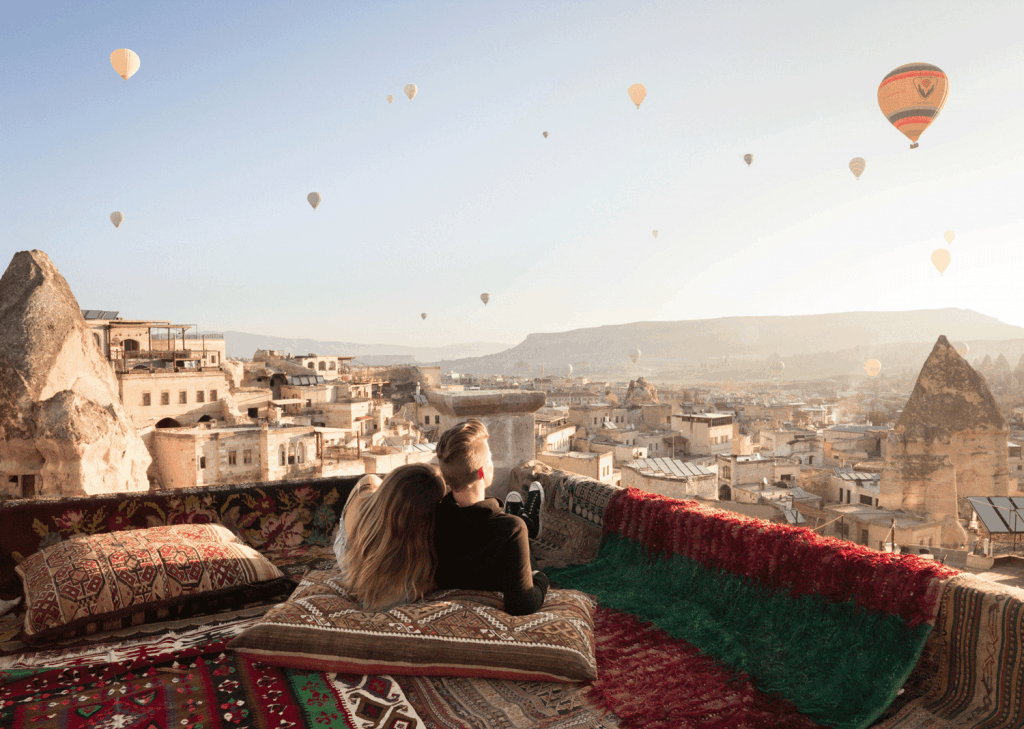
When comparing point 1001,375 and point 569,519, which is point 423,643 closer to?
point 569,519

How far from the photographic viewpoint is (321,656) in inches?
94.3

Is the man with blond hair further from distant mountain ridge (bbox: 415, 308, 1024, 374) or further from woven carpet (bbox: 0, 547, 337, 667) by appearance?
distant mountain ridge (bbox: 415, 308, 1024, 374)

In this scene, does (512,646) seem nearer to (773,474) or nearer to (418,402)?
(773,474)

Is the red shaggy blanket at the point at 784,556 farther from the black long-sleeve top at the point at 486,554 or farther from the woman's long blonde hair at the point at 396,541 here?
the woman's long blonde hair at the point at 396,541

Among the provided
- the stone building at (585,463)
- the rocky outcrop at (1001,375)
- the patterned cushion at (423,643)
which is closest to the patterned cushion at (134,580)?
the patterned cushion at (423,643)

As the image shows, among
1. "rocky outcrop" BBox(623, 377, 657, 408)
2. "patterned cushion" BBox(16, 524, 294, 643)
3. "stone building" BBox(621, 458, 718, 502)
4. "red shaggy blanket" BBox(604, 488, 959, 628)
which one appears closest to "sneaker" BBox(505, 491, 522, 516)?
"red shaggy blanket" BBox(604, 488, 959, 628)

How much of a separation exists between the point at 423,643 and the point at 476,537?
48 centimetres

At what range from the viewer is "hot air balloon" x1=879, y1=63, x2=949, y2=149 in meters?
20.0

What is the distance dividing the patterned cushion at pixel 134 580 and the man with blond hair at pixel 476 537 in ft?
4.15

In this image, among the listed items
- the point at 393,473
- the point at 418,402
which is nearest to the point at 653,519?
the point at 393,473

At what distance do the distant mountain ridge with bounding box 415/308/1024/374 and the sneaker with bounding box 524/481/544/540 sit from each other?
149223mm

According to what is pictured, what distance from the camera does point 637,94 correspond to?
26.7 m

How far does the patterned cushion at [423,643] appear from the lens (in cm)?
240

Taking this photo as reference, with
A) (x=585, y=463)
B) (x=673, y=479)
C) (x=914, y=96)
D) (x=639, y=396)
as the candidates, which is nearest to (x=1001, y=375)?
(x=639, y=396)
